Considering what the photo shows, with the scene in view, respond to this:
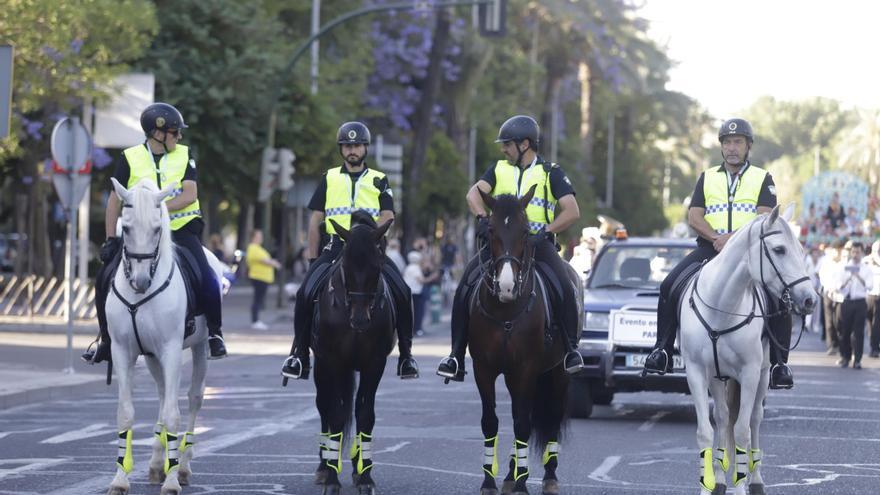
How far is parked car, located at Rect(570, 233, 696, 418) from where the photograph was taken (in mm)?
17422

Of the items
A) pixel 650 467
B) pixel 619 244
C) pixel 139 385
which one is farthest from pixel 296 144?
pixel 650 467

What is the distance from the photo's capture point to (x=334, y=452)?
11547mm

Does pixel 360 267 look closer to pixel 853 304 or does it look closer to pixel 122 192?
pixel 122 192

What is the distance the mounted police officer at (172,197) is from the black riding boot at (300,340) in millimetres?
683

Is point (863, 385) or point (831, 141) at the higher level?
point (831, 141)

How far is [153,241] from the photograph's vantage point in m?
11.4

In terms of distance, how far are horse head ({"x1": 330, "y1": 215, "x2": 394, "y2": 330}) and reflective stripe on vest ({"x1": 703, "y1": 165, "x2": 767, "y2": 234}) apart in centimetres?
239

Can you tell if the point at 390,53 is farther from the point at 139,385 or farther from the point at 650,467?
the point at 650,467

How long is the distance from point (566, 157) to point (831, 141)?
279 ft

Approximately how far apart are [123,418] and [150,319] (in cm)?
68

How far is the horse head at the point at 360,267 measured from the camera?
11414 mm

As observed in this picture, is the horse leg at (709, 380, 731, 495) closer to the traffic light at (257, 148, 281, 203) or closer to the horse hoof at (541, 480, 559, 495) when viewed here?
the horse hoof at (541, 480, 559, 495)

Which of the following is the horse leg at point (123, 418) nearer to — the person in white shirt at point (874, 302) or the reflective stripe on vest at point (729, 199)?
the reflective stripe on vest at point (729, 199)

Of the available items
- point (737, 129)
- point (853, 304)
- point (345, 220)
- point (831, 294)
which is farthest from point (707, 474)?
point (831, 294)
